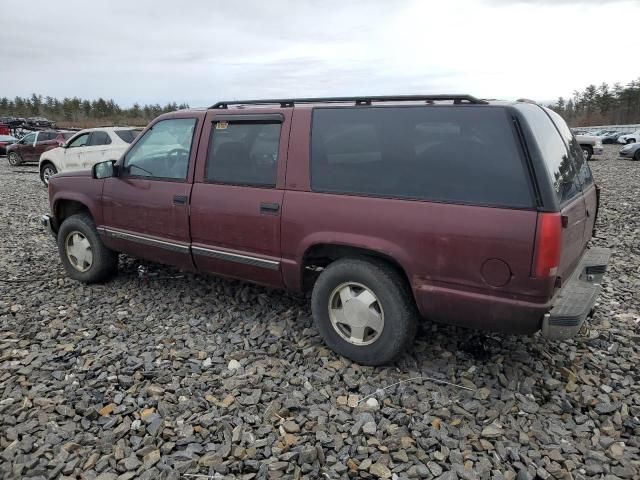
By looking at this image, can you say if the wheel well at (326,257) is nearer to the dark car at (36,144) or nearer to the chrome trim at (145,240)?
the chrome trim at (145,240)

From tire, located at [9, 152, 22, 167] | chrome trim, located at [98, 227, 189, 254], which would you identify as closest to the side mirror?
chrome trim, located at [98, 227, 189, 254]

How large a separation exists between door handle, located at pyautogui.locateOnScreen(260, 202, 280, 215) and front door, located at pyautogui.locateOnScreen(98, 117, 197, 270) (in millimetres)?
841

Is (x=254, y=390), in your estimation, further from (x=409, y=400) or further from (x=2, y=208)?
(x=2, y=208)

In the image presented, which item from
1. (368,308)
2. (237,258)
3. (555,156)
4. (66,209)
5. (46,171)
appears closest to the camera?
(555,156)

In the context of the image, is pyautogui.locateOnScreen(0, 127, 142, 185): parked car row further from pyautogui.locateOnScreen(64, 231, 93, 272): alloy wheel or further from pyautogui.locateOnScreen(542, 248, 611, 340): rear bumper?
pyautogui.locateOnScreen(542, 248, 611, 340): rear bumper

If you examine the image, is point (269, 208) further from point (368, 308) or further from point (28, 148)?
point (28, 148)

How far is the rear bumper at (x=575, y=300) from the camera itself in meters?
2.84

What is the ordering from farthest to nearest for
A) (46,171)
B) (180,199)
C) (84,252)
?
1. (46,171)
2. (84,252)
3. (180,199)

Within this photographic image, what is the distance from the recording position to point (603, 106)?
68.8 m

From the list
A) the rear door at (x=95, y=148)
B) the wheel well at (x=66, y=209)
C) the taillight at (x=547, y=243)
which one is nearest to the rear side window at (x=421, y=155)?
the taillight at (x=547, y=243)

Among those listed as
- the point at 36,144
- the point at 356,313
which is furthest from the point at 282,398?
the point at 36,144

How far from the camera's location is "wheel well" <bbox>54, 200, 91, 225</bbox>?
5340mm

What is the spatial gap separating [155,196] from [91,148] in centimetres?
1024

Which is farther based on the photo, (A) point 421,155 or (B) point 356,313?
(B) point 356,313
